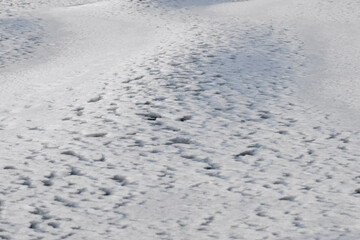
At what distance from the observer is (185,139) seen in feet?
19.2

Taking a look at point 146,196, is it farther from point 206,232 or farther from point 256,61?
point 256,61

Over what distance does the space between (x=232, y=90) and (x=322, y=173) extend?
2800 millimetres

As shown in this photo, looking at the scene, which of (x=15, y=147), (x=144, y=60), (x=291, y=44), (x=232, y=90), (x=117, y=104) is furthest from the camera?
(x=291, y=44)

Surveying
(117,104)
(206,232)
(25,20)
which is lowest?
(206,232)

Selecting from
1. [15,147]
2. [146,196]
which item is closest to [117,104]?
[15,147]

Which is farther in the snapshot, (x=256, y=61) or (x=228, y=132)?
(x=256, y=61)

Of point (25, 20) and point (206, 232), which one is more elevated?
point (25, 20)

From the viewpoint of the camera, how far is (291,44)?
35.9 feet

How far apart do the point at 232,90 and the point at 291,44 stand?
4.14m

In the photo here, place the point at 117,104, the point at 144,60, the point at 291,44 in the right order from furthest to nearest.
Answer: the point at 291,44, the point at 144,60, the point at 117,104

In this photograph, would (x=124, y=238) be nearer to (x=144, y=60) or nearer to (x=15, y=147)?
(x=15, y=147)

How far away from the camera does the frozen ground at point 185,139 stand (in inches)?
165

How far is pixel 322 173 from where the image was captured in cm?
502

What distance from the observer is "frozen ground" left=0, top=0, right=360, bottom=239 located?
420cm
